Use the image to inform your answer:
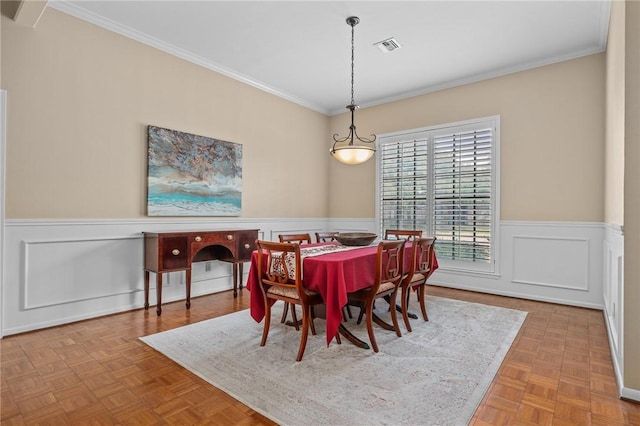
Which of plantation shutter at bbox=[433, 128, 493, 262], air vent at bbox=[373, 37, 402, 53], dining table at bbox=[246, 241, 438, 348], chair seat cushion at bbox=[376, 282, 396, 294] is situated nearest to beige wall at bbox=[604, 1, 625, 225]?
plantation shutter at bbox=[433, 128, 493, 262]

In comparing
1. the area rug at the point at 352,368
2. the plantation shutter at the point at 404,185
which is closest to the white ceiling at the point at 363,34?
the plantation shutter at the point at 404,185

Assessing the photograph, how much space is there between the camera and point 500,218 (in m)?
4.47

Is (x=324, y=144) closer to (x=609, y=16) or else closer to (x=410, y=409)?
(x=609, y=16)

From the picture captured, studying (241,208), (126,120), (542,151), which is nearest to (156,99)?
(126,120)

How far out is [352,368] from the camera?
2328mm

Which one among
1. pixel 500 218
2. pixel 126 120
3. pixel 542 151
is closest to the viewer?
pixel 126 120

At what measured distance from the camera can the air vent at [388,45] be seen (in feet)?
12.3

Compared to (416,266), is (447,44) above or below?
above

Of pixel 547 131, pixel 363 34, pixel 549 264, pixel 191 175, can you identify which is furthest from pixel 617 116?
pixel 191 175

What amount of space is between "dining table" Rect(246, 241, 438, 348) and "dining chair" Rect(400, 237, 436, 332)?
17.9 inches

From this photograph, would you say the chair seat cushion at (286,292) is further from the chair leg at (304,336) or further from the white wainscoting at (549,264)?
the white wainscoting at (549,264)

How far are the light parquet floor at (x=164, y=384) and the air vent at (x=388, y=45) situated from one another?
319 cm

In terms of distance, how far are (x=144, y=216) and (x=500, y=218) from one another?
4.36 meters

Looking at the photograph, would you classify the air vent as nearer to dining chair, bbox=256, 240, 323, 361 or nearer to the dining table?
the dining table
